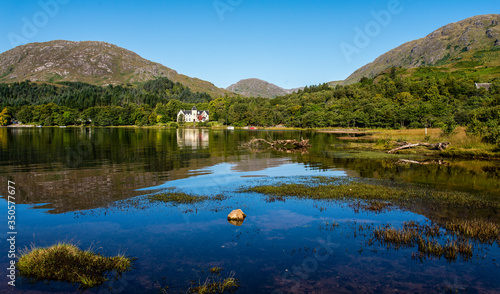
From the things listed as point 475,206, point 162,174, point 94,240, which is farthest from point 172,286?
point 162,174

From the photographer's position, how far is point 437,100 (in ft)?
504

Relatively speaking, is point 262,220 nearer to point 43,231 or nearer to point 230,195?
point 230,195

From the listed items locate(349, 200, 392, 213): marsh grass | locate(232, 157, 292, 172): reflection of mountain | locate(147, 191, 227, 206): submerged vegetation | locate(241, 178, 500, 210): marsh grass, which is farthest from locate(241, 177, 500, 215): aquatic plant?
locate(232, 157, 292, 172): reflection of mountain

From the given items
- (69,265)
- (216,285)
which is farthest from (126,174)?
(216,285)

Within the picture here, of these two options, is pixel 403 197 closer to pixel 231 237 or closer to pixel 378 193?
pixel 378 193

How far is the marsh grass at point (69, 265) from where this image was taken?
34.6 feet

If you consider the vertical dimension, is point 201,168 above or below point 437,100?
below

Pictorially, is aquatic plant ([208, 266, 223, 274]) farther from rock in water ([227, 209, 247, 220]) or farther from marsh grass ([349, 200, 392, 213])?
marsh grass ([349, 200, 392, 213])

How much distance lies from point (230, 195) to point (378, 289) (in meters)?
14.2

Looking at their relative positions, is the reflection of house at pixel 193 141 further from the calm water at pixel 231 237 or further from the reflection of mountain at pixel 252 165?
the calm water at pixel 231 237

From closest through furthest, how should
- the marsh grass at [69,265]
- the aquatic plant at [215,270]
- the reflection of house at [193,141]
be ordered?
the marsh grass at [69,265] → the aquatic plant at [215,270] → the reflection of house at [193,141]

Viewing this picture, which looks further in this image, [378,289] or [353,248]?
[353,248]

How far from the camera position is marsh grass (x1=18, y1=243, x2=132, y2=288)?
34.6ft

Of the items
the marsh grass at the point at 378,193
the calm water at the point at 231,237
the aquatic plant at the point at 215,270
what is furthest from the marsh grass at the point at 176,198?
the aquatic plant at the point at 215,270
